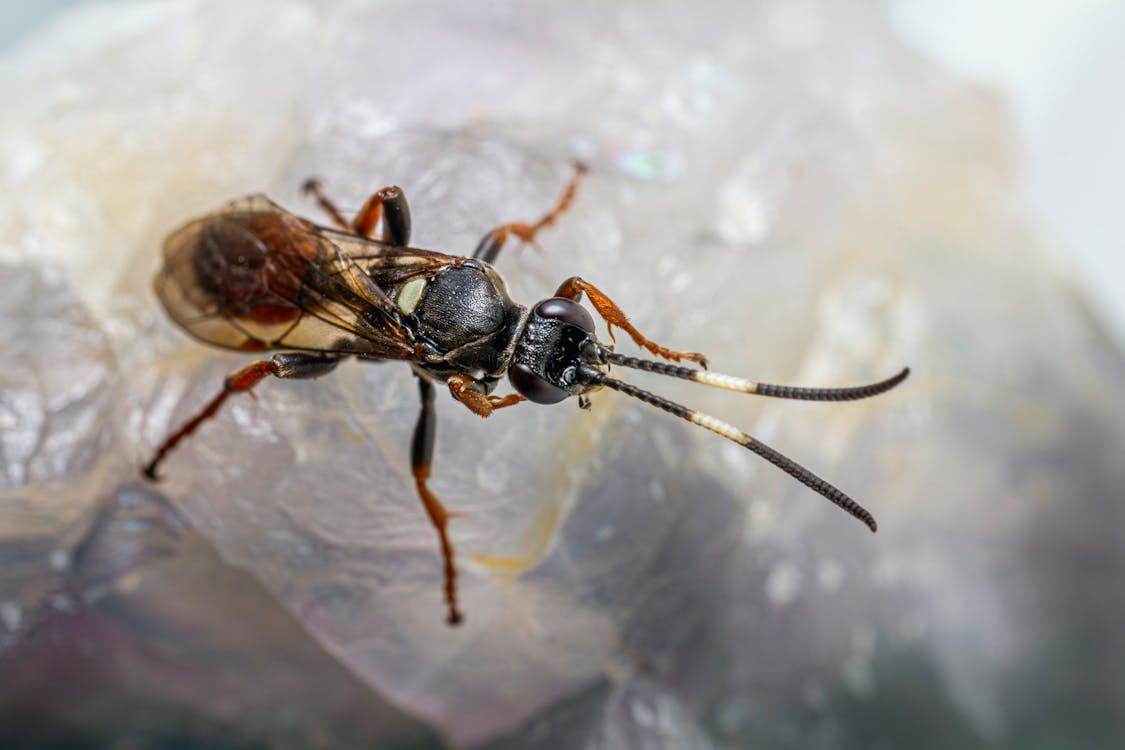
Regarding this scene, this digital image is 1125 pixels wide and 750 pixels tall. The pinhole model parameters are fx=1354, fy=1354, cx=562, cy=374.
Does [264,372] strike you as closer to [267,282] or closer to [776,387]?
[267,282]

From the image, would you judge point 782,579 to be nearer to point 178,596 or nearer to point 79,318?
point 178,596

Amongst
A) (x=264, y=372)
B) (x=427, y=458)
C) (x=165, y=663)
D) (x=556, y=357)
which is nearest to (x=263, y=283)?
(x=264, y=372)

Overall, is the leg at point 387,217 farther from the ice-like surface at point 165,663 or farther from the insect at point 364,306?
the ice-like surface at point 165,663

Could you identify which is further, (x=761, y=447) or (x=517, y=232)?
(x=517, y=232)

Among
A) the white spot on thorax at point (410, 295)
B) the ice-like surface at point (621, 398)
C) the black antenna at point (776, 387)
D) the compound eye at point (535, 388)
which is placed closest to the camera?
the black antenna at point (776, 387)

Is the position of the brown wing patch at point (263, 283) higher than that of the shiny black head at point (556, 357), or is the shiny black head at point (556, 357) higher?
the shiny black head at point (556, 357)

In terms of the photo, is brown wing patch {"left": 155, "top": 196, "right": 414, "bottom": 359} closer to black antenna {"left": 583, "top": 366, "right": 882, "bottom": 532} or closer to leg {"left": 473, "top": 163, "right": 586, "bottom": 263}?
leg {"left": 473, "top": 163, "right": 586, "bottom": 263}

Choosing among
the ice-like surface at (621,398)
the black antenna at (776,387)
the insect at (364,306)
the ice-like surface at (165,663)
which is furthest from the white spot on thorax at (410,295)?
the ice-like surface at (165,663)

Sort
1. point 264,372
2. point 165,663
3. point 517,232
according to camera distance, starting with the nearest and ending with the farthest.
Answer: point 264,372, point 517,232, point 165,663
